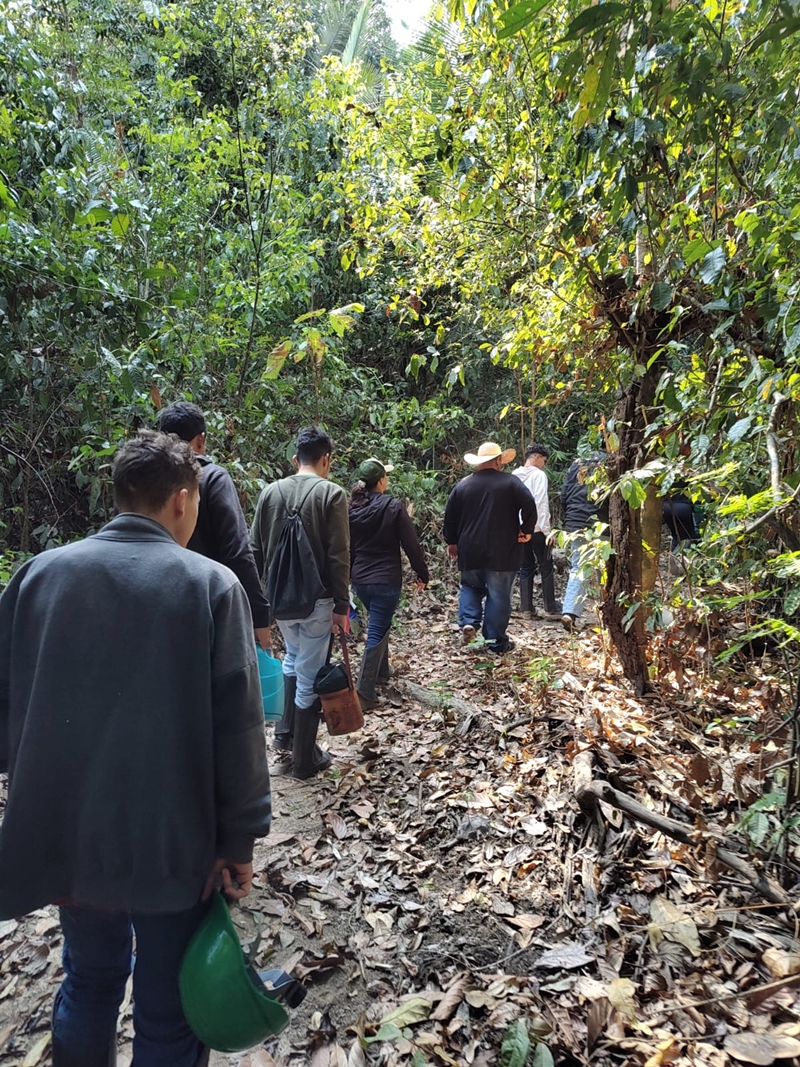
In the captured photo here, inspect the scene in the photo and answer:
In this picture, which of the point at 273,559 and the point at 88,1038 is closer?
the point at 88,1038

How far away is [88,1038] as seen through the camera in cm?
177

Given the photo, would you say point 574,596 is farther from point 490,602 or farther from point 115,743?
point 115,743

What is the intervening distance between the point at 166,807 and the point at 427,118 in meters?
4.58

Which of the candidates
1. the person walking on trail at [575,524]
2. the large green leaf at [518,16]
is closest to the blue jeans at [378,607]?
the person walking on trail at [575,524]

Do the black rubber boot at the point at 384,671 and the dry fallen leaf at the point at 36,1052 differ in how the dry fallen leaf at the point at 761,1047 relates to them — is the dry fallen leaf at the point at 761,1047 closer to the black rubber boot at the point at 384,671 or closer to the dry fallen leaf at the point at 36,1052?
the dry fallen leaf at the point at 36,1052

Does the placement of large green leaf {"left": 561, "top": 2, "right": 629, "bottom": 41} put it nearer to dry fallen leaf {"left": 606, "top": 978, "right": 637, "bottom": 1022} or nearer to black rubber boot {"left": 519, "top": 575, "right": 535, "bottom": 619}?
dry fallen leaf {"left": 606, "top": 978, "right": 637, "bottom": 1022}

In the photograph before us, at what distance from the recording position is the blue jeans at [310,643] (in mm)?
4168

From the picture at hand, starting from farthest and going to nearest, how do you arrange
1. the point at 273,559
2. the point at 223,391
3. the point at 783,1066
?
the point at 223,391, the point at 273,559, the point at 783,1066

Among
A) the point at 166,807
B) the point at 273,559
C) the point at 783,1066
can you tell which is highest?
the point at 273,559

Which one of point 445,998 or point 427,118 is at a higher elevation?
point 427,118

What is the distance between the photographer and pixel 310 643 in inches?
165

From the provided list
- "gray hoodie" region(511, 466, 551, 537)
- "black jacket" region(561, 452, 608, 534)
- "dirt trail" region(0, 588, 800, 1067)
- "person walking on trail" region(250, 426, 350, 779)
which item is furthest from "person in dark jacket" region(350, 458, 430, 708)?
"gray hoodie" region(511, 466, 551, 537)

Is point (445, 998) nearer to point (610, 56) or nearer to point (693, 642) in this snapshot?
point (693, 642)

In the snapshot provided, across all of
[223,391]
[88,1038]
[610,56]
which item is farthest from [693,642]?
[223,391]
